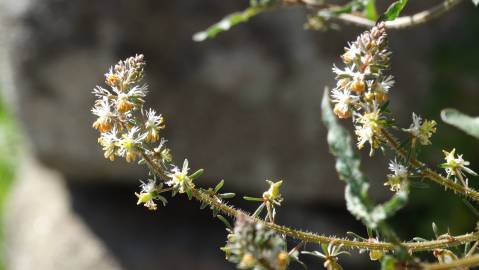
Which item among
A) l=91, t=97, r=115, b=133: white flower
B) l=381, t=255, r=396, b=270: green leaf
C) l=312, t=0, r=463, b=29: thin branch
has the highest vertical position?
l=312, t=0, r=463, b=29: thin branch

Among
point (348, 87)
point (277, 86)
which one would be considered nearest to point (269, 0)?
point (348, 87)

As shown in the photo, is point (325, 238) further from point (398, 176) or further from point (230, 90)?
point (230, 90)

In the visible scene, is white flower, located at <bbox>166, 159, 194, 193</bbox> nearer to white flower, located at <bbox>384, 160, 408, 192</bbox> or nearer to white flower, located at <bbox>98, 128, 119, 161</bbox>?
white flower, located at <bbox>98, 128, 119, 161</bbox>

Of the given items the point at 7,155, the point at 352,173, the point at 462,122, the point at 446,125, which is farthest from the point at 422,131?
the point at 7,155

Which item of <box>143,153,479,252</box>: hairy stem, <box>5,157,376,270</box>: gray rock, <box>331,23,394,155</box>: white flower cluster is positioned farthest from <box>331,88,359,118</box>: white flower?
<box>5,157,376,270</box>: gray rock

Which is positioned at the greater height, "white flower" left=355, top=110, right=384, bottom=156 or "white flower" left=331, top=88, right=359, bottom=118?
"white flower" left=331, top=88, right=359, bottom=118

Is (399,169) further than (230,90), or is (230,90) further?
(230,90)

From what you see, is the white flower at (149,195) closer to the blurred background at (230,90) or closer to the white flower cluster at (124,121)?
the white flower cluster at (124,121)
